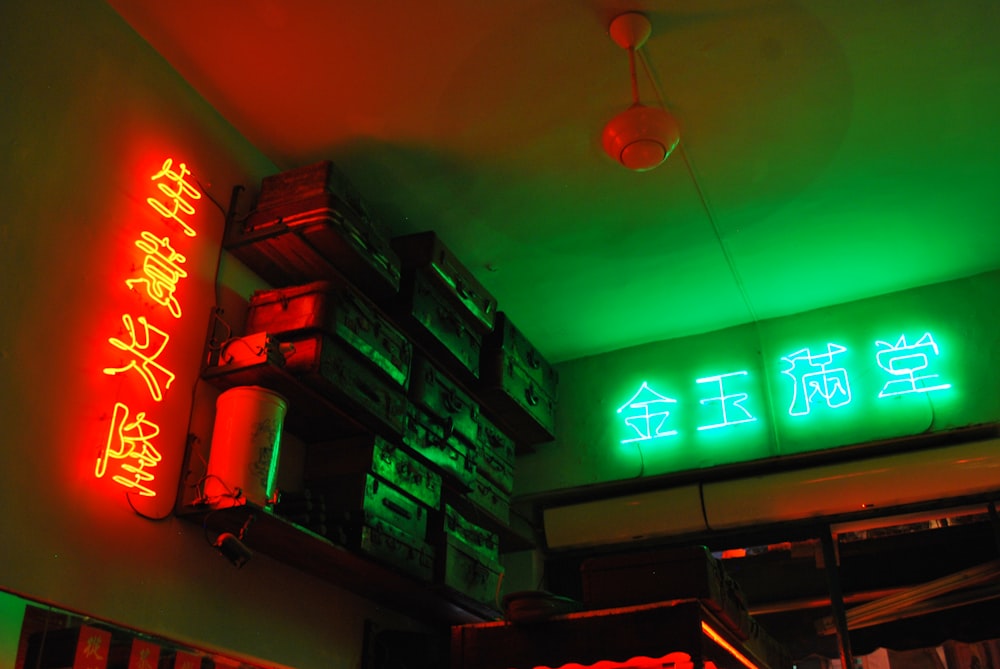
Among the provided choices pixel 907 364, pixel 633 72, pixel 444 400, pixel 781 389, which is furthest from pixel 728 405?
pixel 633 72

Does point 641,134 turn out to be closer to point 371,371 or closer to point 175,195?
point 371,371

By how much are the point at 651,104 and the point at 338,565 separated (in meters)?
2.56

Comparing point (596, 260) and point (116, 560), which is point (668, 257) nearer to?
point (596, 260)

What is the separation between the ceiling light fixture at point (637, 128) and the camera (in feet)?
12.7

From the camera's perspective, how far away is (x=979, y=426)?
5059mm

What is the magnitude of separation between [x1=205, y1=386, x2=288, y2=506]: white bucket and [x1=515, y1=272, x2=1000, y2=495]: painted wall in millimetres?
2752

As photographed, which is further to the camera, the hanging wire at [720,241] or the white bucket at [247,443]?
the hanging wire at [720,241]

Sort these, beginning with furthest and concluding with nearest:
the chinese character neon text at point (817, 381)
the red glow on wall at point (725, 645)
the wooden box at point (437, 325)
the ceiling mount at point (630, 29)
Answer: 1. the chinese character neon text at point (817, 381)
2. the wooden box at point (437, 325)
3. the ceiling mount at point (630, 29)
4. the red glow on wall at point (725, 645)

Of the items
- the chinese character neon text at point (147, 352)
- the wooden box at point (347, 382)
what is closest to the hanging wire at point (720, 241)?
the wooden box at point (347, 382)

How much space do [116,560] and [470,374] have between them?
7.38 feet

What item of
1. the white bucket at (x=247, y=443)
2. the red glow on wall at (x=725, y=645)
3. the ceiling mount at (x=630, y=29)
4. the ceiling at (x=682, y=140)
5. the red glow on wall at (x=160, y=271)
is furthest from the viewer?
the ceiling at (x=682, y=140)

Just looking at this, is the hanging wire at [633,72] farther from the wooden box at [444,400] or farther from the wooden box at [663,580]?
the wooden box at [663,580]

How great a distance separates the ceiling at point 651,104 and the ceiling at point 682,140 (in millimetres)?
12

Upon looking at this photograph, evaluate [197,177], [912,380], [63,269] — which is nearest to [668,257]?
[912,380]
